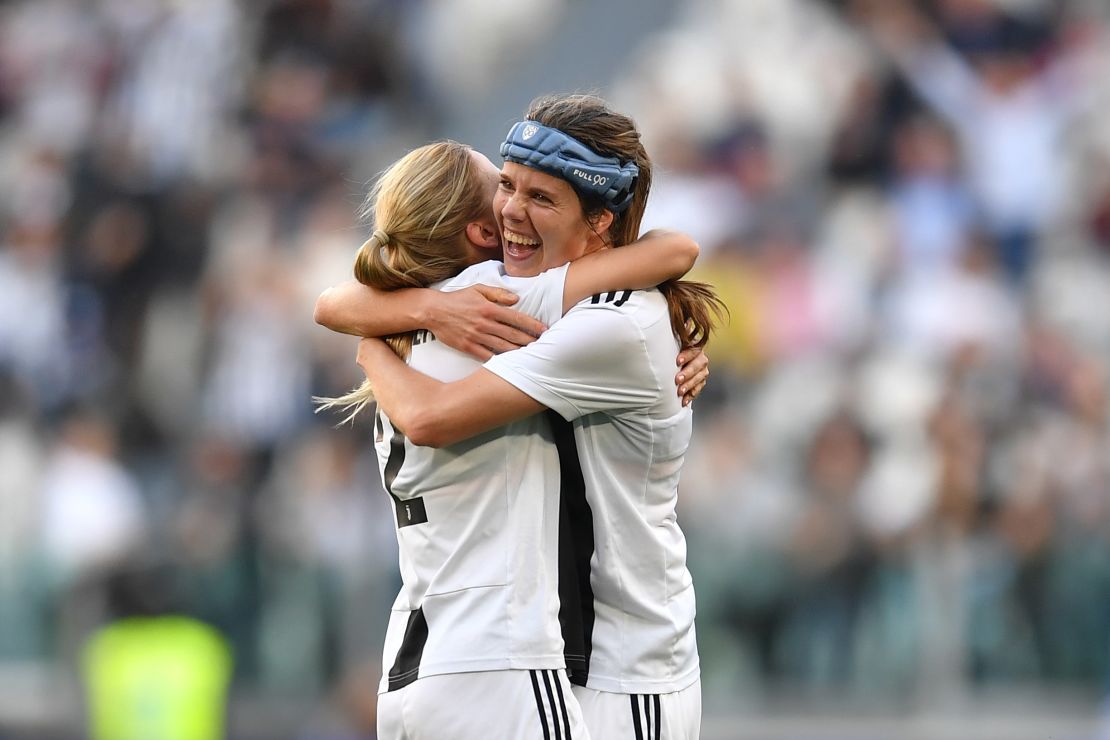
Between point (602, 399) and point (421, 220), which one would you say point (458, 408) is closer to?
point (602, 399)

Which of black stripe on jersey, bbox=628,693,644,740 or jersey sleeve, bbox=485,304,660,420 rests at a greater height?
jersey sleeve, bbox=485,304,660,420

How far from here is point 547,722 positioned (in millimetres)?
3219

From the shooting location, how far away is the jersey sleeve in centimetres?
325

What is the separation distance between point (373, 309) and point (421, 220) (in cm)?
22

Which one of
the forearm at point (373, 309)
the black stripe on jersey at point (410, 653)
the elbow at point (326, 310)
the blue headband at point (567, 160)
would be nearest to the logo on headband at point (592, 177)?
the blue headband at point (567, 160)

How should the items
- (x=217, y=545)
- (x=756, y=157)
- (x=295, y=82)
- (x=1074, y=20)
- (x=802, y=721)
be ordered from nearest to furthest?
(x=802, y=721) < (x=217, y=545) < (x=756, y=157) < (x=1074, y=20) < (x=295, y=82)

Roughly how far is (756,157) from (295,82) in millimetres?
3346

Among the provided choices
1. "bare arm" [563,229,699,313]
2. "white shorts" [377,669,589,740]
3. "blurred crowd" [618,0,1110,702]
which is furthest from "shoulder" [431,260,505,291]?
"blurred crowd" [618,0,1110,702]

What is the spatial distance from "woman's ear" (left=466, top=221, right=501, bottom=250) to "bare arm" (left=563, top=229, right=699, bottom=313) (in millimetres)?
235

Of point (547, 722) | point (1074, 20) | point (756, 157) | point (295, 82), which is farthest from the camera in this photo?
point (295, 82)

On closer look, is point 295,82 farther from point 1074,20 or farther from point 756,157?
point 1074,20

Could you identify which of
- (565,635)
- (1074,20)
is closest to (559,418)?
(565,635)

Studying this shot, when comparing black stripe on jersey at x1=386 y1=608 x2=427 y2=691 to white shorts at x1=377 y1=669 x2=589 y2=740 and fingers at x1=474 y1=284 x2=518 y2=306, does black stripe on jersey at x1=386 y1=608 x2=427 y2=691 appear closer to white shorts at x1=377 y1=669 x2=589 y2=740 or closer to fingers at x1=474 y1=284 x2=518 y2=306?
white shorts at x1=377 y1=669 x2=589 y2=740

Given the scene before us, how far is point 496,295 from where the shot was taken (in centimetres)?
337
